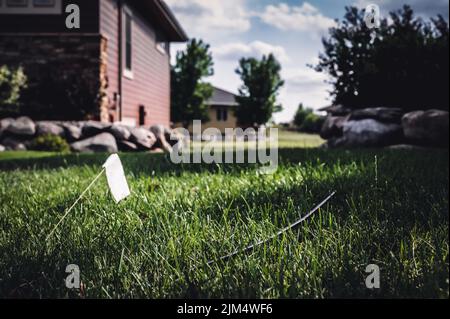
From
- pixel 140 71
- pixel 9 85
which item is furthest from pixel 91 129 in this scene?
pixel 140 71

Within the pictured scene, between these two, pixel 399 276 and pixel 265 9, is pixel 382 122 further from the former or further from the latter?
pixel 399 276

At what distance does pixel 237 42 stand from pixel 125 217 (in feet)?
6.16

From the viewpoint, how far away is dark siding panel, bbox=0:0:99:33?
895 centimetres

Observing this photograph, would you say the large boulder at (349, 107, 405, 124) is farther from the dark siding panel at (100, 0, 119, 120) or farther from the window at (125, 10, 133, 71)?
the window at (125, 10, 133, 71)

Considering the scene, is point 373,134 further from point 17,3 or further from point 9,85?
point 17,3

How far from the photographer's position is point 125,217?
2066mm

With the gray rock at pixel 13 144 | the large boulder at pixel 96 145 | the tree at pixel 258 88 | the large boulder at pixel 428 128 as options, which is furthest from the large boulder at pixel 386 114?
the tree at pixel 258 88

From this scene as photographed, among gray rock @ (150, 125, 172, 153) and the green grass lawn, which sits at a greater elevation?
gray rock @ (150, 125, 172, 153)

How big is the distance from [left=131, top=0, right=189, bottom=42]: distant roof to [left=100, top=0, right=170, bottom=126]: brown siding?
291mm

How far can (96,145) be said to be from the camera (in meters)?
7.82

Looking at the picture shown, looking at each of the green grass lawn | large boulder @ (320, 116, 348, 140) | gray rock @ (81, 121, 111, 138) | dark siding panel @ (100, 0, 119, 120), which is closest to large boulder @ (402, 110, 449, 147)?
large boulder @ (320, 116, 348, 140)

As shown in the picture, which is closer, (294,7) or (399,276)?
(399,276)
